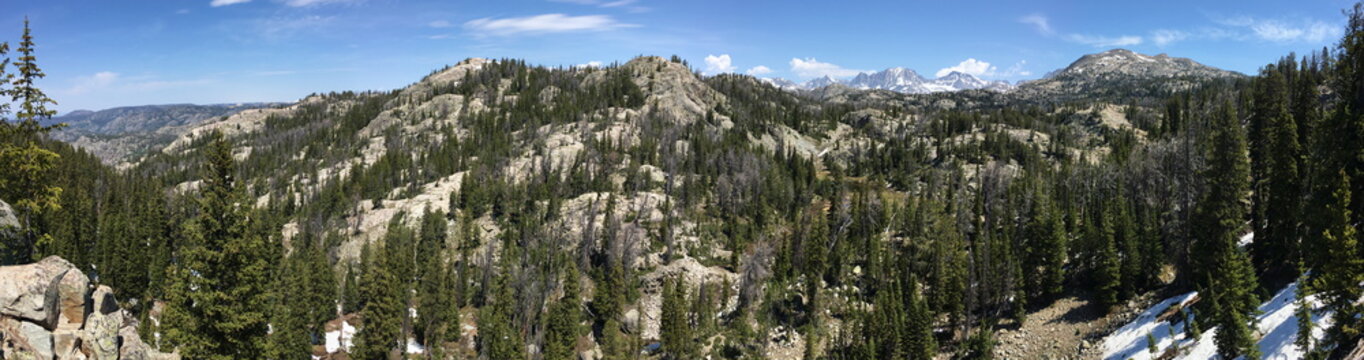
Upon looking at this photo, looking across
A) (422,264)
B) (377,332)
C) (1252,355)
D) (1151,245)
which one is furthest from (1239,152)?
(422,264)

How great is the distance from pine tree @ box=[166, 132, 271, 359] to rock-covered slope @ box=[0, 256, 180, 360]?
222 centimetres

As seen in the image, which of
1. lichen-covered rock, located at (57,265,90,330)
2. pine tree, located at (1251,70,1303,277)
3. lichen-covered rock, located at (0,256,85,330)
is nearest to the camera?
lichen-covered rock, located at (0,256,85,330)

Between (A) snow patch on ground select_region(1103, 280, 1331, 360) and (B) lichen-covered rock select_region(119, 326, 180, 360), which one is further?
(A) snow patch on ground select_region(1103, 280, 1331, 360)

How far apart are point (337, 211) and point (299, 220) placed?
29.0ft

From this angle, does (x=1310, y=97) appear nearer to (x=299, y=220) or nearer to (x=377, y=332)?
(x=377, y=332)

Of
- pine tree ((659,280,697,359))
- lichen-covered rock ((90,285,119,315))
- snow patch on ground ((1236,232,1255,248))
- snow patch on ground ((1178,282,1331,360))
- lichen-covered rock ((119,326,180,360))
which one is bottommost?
pine tree ((659,280,697,359))

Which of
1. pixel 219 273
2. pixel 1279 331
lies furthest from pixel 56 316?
pixel 1279 331

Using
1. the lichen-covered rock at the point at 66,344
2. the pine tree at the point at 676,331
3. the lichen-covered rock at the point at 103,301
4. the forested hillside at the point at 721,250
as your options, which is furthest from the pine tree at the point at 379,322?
the lichen-covered rock at the point at 66,344

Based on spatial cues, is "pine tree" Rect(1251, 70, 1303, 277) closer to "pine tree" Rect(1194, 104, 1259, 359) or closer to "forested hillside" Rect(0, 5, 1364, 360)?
"forested hillside" Rect(0, 5, 1364, 360)

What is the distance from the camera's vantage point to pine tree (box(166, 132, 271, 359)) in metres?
27.0

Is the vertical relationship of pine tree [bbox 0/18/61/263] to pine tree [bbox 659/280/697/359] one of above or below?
above

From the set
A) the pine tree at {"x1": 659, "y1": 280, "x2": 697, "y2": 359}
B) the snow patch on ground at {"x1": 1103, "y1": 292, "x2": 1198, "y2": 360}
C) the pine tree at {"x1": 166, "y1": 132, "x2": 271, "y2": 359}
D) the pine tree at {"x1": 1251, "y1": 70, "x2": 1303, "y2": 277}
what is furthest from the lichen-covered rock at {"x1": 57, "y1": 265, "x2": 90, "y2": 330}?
the pine tree at {"x1": 1251, "y1": 70, "x2": 1303, "y2": 277}

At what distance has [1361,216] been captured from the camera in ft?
132

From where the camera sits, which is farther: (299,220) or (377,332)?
(299,220)
